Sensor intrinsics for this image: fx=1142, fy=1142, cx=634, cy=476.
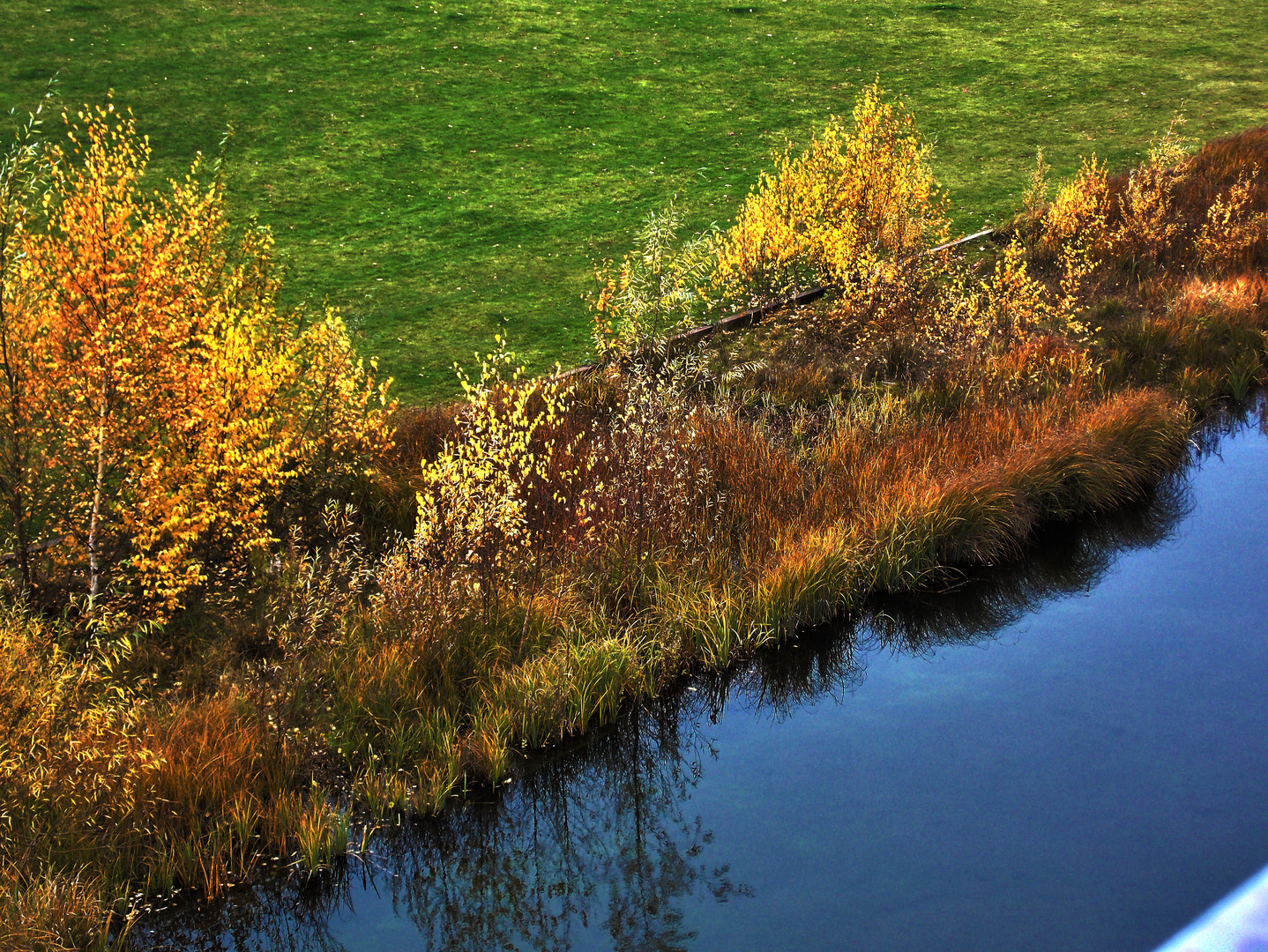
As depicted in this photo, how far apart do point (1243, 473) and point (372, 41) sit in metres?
13.5

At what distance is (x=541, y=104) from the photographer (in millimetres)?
15352

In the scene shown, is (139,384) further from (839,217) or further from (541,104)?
(541,104)

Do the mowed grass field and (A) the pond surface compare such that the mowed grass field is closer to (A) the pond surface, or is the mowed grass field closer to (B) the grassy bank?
(B) the grassy bank

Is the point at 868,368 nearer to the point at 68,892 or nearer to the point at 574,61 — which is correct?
the point at 68,892

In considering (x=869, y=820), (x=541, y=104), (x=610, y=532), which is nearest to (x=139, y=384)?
(x=610, y=532)

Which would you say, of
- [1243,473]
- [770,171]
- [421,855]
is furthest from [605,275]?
[421,855]

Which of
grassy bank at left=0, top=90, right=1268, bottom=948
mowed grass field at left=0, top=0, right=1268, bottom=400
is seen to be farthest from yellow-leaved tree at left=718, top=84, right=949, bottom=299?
mowed grass field at left=0, top=0, right=1268, bottom=400

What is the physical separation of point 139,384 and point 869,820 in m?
3.98

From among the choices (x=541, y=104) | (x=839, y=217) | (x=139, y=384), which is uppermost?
(x=541, y=104)

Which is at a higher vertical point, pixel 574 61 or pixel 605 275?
pixel 574 61

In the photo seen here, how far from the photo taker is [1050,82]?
1681 cm

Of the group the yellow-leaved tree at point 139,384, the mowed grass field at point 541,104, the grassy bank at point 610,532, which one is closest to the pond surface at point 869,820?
the grassy bank at point 610,532

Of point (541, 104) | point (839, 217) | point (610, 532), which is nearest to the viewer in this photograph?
point (610, 532)

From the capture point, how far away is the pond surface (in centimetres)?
449
